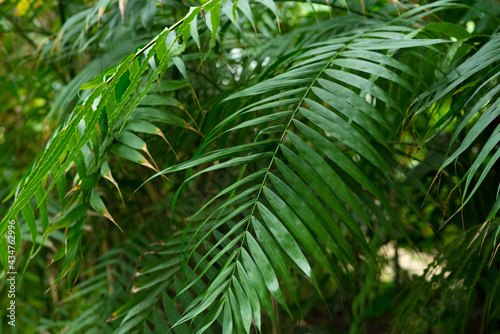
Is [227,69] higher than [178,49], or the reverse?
[227,69]

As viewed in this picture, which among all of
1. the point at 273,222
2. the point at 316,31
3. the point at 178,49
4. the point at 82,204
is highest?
the point at 316,31

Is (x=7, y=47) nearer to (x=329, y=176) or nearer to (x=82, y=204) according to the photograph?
(x=82, y=204)

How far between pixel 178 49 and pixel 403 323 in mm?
461

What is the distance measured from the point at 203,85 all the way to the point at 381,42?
1.31ft

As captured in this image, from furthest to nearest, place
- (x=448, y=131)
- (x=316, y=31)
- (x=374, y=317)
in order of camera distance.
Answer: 1. (x=374, y=317)
2. (x=448, y=131)
3. (x=316, y=31)

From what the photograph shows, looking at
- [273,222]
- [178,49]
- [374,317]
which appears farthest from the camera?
[374,317]

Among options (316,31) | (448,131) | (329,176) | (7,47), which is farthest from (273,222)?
(7,47)

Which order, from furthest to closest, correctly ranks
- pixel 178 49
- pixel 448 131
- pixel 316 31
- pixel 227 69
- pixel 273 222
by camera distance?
1. pixel 448 131
2. pixel 227 69
3. pixel 316 31
4. pixel 178 49
5. pixel 273 222

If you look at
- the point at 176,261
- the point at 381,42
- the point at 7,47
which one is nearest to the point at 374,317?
the point at 176,261

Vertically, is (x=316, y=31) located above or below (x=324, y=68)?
above

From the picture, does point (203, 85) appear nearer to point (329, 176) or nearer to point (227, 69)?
point (227, 69)

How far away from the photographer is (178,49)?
0.52m

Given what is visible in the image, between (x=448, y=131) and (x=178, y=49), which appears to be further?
(x=448, y=131)

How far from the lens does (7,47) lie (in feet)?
3.83
